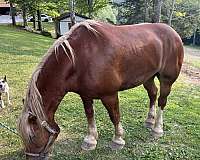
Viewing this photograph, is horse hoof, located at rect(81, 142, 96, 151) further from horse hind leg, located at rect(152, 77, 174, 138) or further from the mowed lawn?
horse hind leg, located at rect(152, 77, 174, 138)

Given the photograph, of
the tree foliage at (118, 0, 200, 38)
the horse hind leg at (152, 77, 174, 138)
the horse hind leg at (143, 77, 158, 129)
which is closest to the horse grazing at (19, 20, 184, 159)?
the horse hind leg at (152, 77, 174, 138)

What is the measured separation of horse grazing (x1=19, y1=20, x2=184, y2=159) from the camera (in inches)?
145

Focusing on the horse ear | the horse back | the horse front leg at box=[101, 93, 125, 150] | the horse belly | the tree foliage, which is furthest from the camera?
the tree foliage

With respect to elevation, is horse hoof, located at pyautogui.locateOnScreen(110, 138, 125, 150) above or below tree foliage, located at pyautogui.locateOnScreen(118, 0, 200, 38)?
above

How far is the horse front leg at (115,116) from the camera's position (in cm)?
437

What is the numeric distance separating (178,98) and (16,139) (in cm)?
435

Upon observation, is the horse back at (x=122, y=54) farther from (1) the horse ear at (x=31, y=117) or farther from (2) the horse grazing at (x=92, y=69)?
(1) the horse ear at (x=31, y=117)

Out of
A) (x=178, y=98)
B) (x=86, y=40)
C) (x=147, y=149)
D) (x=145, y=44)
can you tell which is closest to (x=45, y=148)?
(x=86, y=40)

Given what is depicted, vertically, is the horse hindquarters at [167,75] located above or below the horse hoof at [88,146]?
above

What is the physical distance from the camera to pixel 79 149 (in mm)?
4742

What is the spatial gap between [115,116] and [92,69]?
0.83m

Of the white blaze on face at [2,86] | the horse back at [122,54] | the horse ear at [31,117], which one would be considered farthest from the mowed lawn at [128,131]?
the horse ear at [31,117]

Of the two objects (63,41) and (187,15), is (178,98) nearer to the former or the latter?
(63,41)

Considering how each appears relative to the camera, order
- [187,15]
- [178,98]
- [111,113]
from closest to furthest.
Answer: [111,113], [178,98], [187,15]
